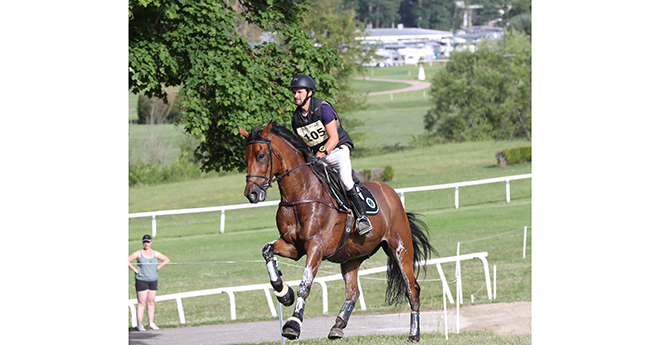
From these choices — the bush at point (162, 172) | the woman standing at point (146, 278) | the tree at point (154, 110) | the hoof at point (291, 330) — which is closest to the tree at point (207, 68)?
the woman standing at point (146, 278)

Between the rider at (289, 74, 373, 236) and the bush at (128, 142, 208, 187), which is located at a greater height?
the rider at (289, 74, 373, 236)

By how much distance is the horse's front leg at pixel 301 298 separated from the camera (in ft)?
19.8

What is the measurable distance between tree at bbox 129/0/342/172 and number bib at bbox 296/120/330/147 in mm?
2043

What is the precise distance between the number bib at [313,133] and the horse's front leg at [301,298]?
105 centimetres

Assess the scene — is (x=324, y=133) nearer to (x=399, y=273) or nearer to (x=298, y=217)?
(x=298, y=217)

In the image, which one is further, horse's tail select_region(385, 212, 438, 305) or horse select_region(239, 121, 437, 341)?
horse's tail select_region(385, 212, 438, 305)

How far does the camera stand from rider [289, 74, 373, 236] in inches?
261

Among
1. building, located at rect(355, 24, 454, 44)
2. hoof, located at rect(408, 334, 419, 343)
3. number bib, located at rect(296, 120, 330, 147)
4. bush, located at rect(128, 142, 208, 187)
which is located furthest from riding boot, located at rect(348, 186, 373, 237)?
building, located at rect(355, 24, 454, 44)

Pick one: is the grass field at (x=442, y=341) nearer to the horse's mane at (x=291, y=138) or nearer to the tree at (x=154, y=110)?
the horse's mane at (x=291, y=138)

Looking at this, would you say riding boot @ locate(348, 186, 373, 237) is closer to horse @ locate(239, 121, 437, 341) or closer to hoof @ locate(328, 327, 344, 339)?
horse @ locate(239, 121, 437, 341)

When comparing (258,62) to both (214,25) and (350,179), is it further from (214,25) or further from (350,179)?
(350,179)

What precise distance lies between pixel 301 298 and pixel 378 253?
12.7 m

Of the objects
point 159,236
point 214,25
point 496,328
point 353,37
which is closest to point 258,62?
point 214,25

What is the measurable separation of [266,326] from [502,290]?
523 centimetres
